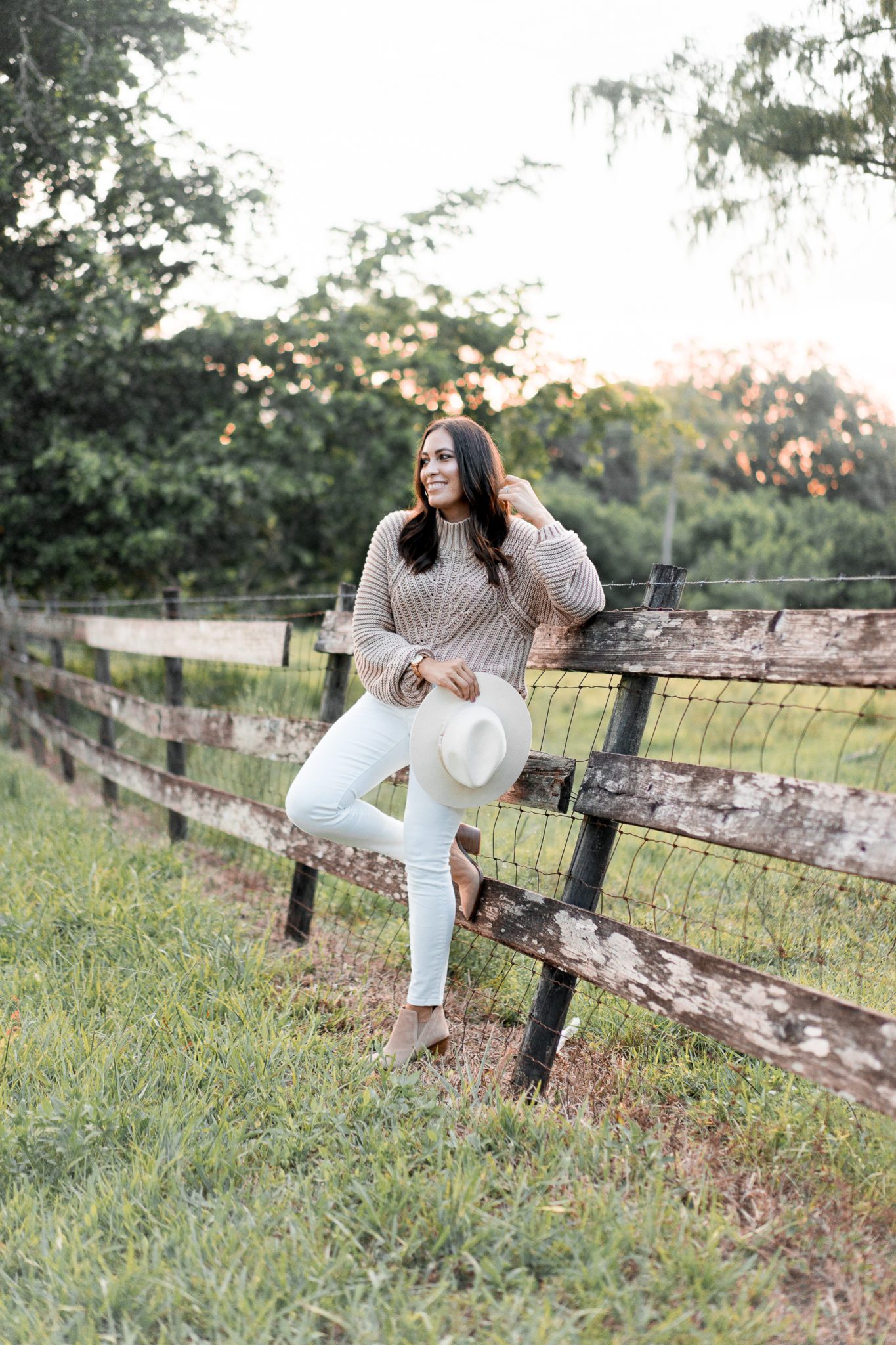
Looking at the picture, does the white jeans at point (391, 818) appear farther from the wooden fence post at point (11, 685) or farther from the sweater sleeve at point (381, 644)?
the wooden fence post at point (11, 685)

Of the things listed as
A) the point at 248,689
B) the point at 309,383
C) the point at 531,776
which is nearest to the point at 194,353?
the point at 309,383

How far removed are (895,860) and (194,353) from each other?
1097 centimetres

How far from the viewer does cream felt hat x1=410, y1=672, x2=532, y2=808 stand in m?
2.72

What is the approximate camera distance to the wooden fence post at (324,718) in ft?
13.4

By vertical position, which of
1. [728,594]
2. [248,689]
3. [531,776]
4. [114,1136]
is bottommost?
[728,594]

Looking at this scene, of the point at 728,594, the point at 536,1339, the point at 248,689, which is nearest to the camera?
the point at 536,1339

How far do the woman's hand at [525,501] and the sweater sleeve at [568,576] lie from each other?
110 mm

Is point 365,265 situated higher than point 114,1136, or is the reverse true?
point 365,265

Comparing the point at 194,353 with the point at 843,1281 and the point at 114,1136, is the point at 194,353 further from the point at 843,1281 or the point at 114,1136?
the point at 843,1281

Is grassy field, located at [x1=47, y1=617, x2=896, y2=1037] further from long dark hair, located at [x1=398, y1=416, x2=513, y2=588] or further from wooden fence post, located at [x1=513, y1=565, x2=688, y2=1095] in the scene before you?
long dark hair, located at [x1=398, y1=416, x2=513, y2=588]

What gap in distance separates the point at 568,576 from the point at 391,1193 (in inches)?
59.9

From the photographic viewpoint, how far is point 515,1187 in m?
2.13

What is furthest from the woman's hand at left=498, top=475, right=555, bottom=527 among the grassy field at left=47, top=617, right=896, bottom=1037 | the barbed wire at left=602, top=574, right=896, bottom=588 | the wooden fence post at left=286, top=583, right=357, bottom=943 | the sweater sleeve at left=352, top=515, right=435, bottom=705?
the wooden fence post at left=286, top=583, right=357, bottom=943

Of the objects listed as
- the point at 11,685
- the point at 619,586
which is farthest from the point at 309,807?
the point at 11,685
